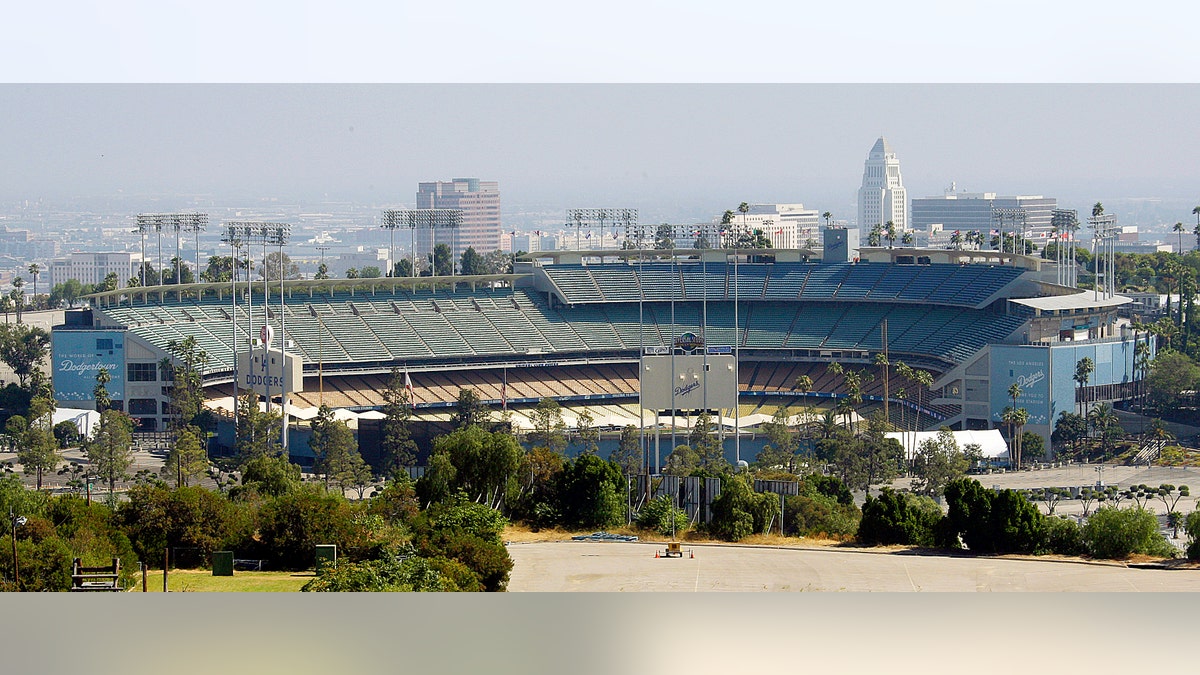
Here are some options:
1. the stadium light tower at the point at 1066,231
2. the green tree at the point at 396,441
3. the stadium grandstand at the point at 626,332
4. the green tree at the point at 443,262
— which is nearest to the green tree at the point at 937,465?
the stadium grandstand at the point at 626,332

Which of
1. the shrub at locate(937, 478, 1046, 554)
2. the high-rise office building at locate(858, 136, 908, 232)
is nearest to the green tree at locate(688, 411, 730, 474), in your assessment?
the shrub at locate(937, 478, 1046, 554)

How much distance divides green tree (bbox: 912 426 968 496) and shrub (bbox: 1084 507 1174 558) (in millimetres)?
12128

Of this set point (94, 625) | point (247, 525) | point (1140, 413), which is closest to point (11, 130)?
point (247, 525)

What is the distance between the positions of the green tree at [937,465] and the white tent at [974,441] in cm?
62

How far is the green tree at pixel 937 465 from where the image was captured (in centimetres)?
2462

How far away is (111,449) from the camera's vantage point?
984 inches

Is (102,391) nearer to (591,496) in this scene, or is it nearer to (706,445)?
(706,445)

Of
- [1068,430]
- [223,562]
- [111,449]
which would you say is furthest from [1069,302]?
[223,562]

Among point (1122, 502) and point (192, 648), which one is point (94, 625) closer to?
point (192, 648)

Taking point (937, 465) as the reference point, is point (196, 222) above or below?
above

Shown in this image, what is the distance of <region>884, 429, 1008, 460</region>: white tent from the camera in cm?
2767

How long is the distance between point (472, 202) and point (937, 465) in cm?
2847

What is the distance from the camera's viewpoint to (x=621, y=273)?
39969 mm

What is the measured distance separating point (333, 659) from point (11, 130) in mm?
11331
